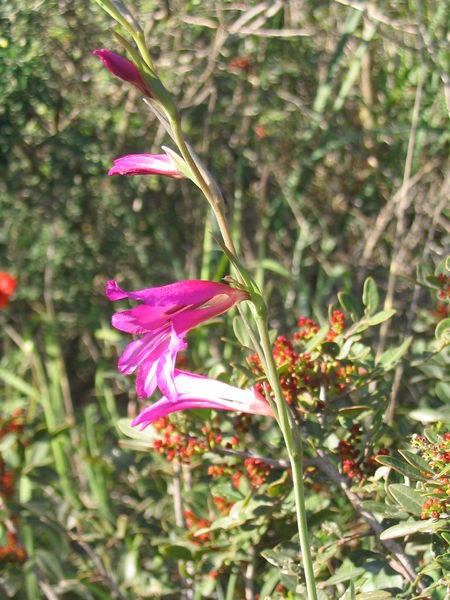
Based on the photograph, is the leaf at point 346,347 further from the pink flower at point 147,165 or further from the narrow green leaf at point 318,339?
the pink flower at point 147,165

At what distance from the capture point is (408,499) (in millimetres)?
1063

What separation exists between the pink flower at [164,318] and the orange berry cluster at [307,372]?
321mm

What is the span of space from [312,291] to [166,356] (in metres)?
2.02

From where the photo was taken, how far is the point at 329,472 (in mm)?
1251

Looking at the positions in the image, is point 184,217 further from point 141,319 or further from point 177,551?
point 141,319

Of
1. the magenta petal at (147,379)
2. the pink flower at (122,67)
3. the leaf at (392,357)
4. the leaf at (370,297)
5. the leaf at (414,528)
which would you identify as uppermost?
the pink flower at (122,67)

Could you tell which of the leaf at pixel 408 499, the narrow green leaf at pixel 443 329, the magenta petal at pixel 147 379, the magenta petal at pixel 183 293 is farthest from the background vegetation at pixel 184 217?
the magenta petal at pixel 183 293

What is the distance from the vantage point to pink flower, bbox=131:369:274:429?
998 mm

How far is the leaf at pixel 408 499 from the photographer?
1056 millimetres

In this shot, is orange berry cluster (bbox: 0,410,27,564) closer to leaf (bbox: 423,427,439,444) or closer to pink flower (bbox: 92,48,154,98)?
A: leaf (bbox: 423,427,439,444)

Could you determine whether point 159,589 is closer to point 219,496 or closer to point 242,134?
point 219,496

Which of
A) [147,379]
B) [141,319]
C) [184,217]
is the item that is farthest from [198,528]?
[184,217]

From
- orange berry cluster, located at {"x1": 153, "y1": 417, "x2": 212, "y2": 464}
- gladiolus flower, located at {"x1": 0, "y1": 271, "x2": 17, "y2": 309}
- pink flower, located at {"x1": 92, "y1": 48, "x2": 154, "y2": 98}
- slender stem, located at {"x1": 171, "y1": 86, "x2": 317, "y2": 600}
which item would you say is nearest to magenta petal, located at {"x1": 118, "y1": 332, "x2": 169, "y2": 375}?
slender stem, located at {"x1": 171, "y1": 86, "x2": 317, "y2": 600}

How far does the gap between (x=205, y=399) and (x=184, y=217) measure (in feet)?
5.84
